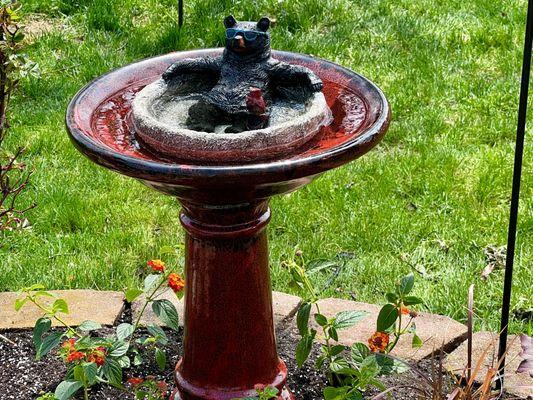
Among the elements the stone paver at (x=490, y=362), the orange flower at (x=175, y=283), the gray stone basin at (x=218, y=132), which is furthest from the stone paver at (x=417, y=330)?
the gray stone basin at (x=218, y=132)

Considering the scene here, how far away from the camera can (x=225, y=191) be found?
2266 mm

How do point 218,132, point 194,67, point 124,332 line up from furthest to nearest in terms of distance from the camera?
point 124,332, point 194,67, point 218,132

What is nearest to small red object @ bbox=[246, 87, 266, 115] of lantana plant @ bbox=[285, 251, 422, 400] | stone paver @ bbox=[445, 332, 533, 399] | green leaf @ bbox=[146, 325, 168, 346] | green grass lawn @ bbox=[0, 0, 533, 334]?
lantana plant @ bbox=[285, 251, 422, 400]

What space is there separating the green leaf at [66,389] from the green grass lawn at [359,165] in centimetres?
93

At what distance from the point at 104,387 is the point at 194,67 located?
1.14m

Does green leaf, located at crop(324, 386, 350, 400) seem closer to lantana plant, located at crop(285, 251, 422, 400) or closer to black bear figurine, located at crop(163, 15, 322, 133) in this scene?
lantana plant, located at crop(285, 251, 422, 400)

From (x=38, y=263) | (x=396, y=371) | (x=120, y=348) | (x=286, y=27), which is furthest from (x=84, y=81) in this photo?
(x=396, y=371)

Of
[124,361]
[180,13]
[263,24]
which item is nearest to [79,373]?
[124,361]

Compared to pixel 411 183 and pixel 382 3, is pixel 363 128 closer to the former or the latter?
pixel 411 183

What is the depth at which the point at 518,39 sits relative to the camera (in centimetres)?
552

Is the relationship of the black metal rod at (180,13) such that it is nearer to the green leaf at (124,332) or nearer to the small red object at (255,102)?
the green leaf at (124,332)

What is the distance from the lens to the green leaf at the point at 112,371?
2.64 metres

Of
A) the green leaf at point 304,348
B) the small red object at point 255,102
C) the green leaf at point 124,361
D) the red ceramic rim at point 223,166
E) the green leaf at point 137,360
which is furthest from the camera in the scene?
the green leaf at point 137,360

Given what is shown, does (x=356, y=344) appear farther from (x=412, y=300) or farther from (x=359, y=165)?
(x=359, y=165)
